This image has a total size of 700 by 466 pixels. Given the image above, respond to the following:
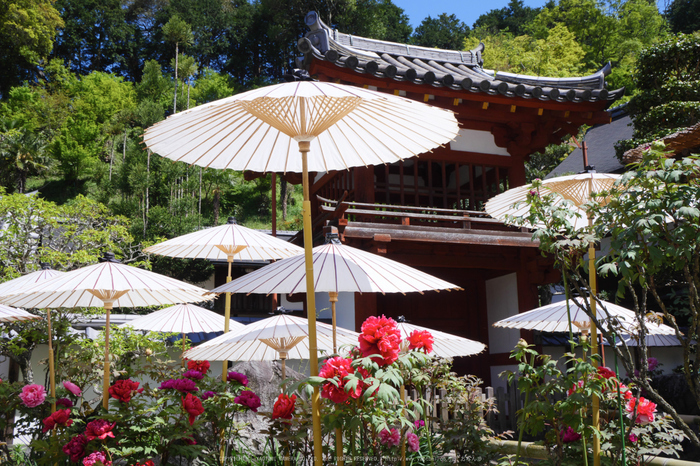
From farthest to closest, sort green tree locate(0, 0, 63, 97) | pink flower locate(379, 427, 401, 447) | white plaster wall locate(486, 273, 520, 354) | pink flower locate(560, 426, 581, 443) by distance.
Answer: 1. green tree locate(0, 0, 63, 97)
2. white plaster wall locate(486, 273, 520, 354)
3. pink flower locate(560, 426, 581, 443)
4. pink flower locate(379, 427, 401, 447)

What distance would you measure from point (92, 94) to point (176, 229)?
14224 millimetres

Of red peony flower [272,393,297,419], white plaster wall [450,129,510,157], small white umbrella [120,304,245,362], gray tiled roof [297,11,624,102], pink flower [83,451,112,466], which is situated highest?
gray tiled roof [297,11,624,102]

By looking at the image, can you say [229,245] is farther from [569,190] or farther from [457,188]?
[457,188]

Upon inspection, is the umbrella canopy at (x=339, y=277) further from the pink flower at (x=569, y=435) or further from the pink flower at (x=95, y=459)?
the pink flower at (x=95, y=459)

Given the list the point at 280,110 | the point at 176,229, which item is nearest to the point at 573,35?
the point at 176,229

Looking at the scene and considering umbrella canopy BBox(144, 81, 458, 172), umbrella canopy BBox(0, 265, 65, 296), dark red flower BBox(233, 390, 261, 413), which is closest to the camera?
umbrella canopy BBox(144, 81, 458, 172)

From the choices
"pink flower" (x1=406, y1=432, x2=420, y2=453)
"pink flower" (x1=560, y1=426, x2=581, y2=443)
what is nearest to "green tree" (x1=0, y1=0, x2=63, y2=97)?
"pink flower" (x1=406, y1=432, x2=420, y2=453)

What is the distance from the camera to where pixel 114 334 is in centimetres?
855

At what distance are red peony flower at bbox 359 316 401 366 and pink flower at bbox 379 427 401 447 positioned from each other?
3.38 ft

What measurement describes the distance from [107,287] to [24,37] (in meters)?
35.3

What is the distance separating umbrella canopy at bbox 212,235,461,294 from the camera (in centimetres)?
349

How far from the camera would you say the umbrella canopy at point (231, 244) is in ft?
17.5

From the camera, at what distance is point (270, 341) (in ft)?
16.3

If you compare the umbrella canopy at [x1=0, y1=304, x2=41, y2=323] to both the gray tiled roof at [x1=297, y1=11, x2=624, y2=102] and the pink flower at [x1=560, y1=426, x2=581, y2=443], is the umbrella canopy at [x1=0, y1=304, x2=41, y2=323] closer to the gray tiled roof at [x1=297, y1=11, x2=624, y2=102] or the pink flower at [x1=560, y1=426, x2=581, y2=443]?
the gray tiled roof at [x1=297, y1=11, x2=624, y2=102]
